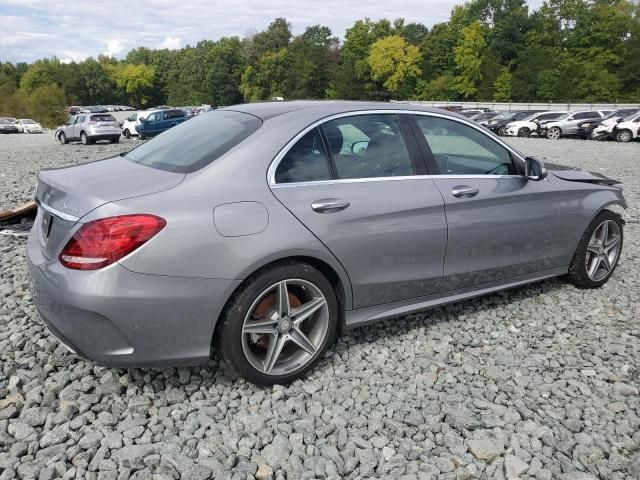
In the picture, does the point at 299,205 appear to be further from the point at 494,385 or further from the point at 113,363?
the point at 494,385

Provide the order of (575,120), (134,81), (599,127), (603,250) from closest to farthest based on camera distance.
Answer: (603,250), (599,127), (575,120), (134,81)

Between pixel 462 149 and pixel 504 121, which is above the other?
pixel 462 149

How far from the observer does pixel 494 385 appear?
10.8 feet

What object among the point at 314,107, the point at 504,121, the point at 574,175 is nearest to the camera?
the point at 314,107

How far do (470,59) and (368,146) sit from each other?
75.6 metres

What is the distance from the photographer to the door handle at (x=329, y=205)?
3.12m

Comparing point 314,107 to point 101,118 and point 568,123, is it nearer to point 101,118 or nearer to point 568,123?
point 101,118

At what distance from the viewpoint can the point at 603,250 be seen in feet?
15.9

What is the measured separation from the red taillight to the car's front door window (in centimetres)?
200

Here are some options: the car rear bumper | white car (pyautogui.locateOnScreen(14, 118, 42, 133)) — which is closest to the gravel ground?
the car rear bumper

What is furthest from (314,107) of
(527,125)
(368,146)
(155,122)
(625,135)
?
(527,125)

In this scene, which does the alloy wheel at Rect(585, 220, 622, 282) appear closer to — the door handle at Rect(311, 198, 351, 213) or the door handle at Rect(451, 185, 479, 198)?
the door handle at Rect(451, 185, 479, 198)

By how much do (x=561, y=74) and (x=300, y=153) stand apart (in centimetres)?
6899

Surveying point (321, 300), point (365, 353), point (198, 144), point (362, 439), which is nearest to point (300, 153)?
point (198, 144)
